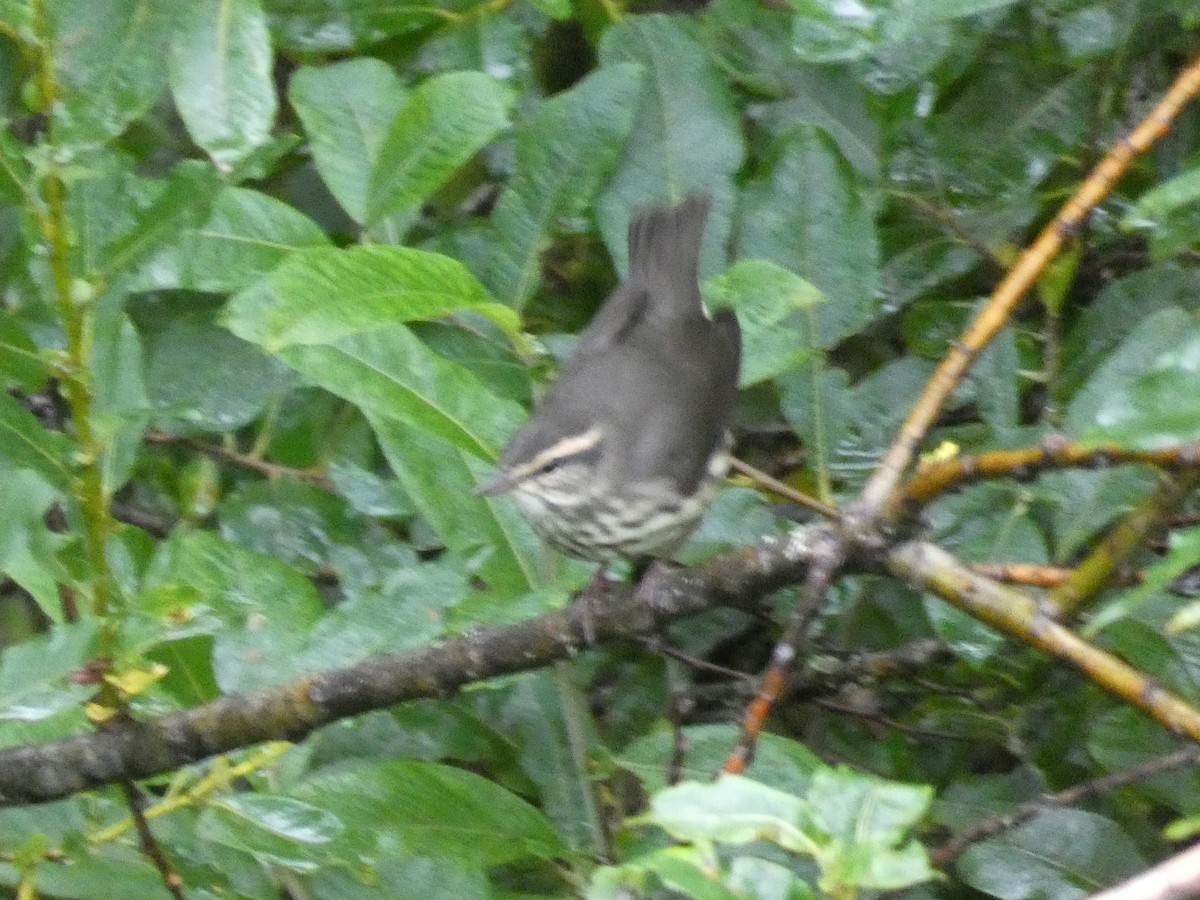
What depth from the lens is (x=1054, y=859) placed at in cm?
186

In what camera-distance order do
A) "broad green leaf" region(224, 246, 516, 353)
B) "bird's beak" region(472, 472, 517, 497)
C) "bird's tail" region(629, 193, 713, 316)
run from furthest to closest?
"bird's tail" region(629, 193, 713, 316) → "bird's beak" region(472, 472, 517, 497) → "broad green leaf" region(224, 246, 516, 353)

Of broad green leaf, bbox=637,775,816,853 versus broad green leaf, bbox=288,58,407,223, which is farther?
broad green leaf, bbox=288,58,407,223

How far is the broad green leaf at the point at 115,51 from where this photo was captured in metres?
1.85

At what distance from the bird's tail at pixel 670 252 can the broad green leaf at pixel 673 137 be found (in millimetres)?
32

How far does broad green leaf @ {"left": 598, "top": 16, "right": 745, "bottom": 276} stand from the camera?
2.24m

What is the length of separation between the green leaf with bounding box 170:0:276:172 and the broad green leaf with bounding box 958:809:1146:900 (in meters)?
1.21

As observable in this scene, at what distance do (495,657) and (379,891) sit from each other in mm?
310

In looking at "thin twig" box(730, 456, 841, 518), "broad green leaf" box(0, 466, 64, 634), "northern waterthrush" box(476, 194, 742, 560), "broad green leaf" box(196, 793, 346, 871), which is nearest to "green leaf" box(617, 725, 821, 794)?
"thin twig" box(730, 456, 841, 518)

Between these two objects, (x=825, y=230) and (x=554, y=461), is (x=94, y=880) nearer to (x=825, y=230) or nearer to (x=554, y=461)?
(x=554, y=461)

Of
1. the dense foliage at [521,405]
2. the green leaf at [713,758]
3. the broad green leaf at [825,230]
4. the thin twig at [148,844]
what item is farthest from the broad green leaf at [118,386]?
the broad green leaf at [825,230]

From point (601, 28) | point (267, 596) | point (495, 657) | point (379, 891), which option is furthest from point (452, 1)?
point (379, 891)

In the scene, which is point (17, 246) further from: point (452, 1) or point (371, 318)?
point (371, 318)

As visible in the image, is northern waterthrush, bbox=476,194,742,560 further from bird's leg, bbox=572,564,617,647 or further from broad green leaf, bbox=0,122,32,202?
broad green leaf, bbox=0,122,32,202

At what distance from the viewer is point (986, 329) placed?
1.65 meters
